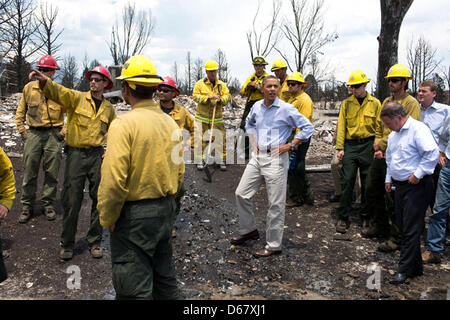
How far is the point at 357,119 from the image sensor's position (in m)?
5.02

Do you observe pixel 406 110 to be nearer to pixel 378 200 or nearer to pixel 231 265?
pixel 378 200

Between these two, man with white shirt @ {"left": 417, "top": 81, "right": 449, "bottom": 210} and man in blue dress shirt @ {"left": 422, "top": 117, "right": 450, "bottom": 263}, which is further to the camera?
man with white shirt @ {"left": 417, "top": 81, "right": 449, "bottom": 210}

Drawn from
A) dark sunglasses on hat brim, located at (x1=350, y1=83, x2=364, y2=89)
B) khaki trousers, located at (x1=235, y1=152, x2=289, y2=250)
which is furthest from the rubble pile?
khaki trousers, located at (x1=235, y1=152, x2=289, y2=250)

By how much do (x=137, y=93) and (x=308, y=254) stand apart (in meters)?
3.03

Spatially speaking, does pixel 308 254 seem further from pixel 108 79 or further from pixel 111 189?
pixel 108 79

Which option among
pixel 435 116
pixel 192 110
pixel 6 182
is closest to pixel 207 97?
pixel 435 116

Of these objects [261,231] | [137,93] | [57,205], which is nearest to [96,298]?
[137,93]

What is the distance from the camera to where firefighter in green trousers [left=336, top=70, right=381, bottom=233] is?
195 inches

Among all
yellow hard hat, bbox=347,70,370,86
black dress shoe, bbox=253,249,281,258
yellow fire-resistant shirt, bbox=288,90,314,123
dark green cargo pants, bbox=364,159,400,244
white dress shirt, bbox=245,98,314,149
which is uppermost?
yellow hard hat, bbox=347,70,370,86

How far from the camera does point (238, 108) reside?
675 inches

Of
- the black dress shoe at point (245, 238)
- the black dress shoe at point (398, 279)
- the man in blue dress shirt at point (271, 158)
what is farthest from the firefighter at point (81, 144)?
the black dress shoe at point (398, 279)

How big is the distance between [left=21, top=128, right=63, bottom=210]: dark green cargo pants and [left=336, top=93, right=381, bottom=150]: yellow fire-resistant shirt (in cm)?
422

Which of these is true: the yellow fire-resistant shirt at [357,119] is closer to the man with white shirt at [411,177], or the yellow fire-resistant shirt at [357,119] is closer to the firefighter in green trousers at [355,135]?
the firefighter in green trousers at [355,135]

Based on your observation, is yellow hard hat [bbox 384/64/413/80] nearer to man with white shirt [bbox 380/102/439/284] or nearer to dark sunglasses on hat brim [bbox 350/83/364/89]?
dark sunglasses on hat brim [bbox 350/83/364/89]
